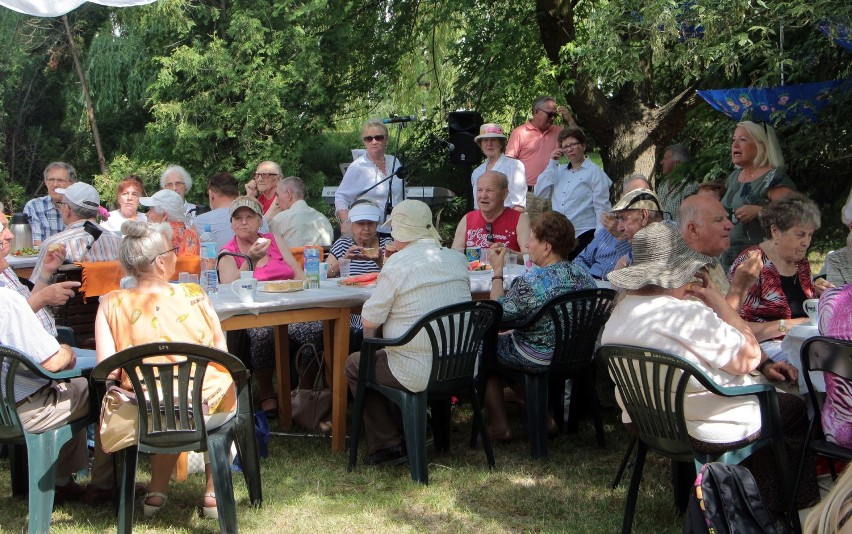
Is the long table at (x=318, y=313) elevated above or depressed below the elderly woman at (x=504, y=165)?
below

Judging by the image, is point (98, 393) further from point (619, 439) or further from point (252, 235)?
point (619, 439)

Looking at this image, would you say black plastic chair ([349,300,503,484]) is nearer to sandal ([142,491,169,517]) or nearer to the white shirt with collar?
sandal ([142,491,169,517])

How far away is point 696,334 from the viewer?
11.2 feet

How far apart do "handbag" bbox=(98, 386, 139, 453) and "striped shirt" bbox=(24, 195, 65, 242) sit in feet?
15.4

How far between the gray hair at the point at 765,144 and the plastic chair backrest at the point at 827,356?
318 cm

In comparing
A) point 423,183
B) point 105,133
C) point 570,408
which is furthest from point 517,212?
point 105,133

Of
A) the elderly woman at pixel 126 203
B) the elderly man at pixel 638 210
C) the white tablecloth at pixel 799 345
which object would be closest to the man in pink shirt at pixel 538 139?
the elderly man at pixel 638 210

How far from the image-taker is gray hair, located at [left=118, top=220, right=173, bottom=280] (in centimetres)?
380

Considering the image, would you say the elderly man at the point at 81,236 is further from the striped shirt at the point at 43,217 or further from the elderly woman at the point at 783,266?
the elderly woman at the point at 783,266

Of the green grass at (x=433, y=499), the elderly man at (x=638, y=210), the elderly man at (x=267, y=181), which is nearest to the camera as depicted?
the green grass at (x=433, y=499)

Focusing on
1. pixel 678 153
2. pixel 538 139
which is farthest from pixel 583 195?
pixel 538 139

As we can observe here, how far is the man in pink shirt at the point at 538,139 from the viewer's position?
899cm

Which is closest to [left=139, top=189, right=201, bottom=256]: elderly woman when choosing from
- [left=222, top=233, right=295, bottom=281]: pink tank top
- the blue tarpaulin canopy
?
[left=222, top=233, right=295, bottom=281]: pink tank top

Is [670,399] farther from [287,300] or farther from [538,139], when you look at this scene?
[538,139]
